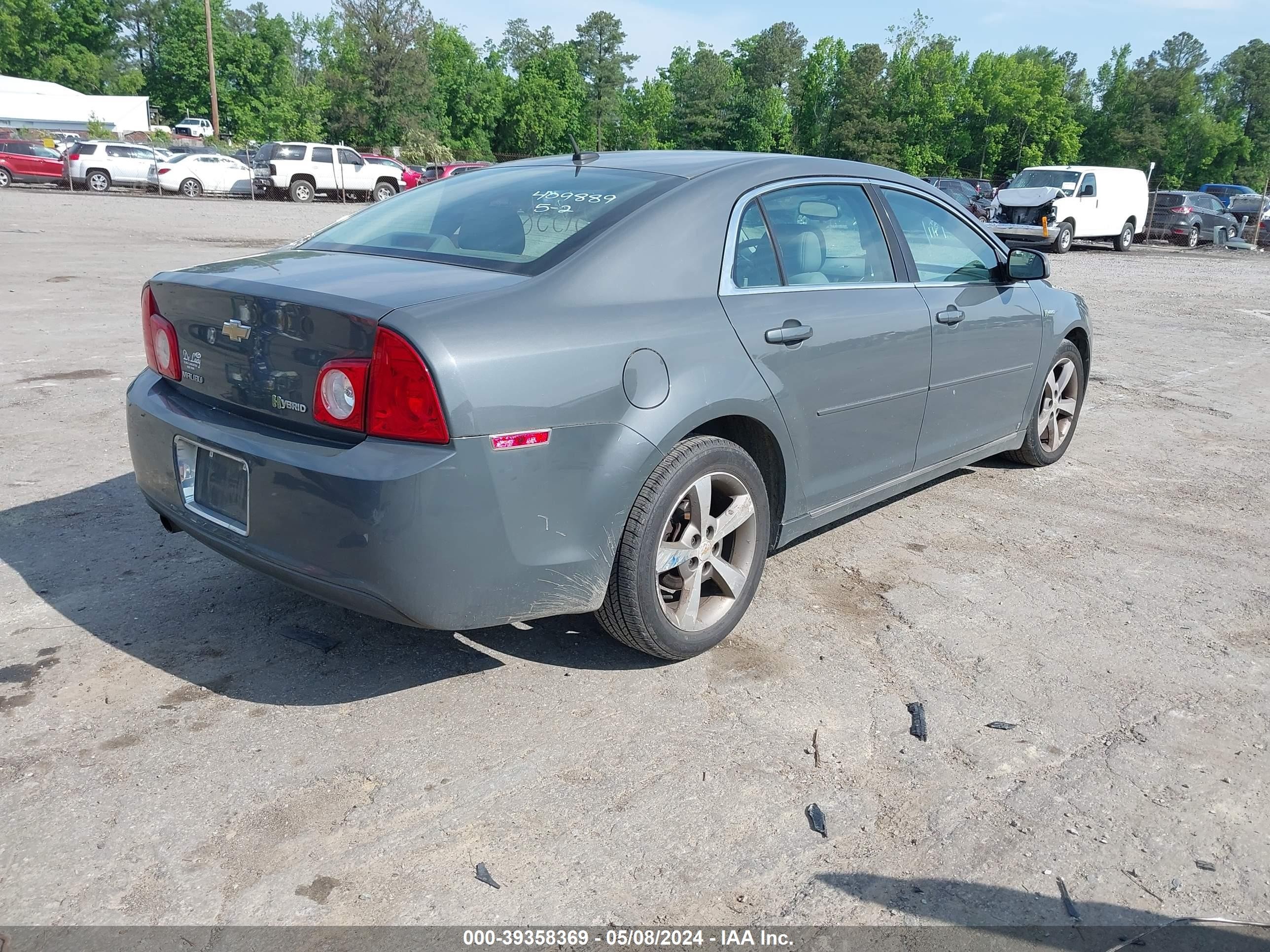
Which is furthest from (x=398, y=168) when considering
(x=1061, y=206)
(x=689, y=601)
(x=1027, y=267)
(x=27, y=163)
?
(x=689, y=601)

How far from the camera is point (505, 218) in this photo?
350 centimetres

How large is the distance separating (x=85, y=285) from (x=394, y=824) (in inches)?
435

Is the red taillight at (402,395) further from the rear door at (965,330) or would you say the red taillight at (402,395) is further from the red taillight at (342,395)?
the rear door at (965,330)

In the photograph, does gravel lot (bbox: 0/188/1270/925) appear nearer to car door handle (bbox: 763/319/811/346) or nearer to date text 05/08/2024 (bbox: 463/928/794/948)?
date text 05/08/2024 (bbox: 463/928/794/948)

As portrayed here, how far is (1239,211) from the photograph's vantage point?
36.4 meters

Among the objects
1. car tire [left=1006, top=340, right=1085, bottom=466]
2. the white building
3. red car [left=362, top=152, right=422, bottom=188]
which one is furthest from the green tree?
car tire [left=1006, top=340, right=1085, bottom=466]

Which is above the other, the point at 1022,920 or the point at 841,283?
the point at 841,283

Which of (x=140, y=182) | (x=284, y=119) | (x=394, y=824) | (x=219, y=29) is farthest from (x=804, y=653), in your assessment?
(x=219, y=29)

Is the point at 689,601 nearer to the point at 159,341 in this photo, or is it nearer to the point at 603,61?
the point at 159,341

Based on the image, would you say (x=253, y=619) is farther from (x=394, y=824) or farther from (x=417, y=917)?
(x=417, y=917)

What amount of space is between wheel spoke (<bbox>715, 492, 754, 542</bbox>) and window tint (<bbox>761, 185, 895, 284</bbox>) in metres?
0.83

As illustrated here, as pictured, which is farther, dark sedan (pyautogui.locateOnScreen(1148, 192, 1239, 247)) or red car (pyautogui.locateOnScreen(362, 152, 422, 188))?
red car (pyautogui.locateOnScreen(362, 152, 422, 188))

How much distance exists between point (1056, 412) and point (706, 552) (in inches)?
130

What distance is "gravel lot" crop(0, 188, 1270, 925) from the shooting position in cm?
237
